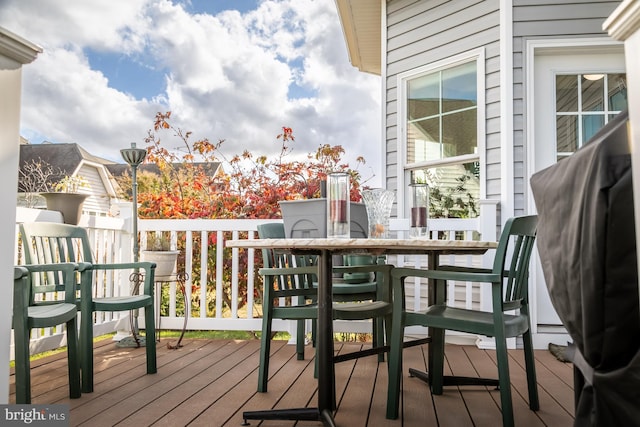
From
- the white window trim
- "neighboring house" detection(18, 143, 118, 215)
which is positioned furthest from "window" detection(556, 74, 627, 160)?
"neighboring house" detection(18, 143, 118, 215)

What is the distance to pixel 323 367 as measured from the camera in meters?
2.13

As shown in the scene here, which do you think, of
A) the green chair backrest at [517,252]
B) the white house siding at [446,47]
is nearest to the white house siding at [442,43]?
the white house siding at [446,47]

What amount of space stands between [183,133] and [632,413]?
6.23 m

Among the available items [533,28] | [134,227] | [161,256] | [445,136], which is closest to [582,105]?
[533,28]

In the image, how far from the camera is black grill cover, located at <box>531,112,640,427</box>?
1074 millimetres

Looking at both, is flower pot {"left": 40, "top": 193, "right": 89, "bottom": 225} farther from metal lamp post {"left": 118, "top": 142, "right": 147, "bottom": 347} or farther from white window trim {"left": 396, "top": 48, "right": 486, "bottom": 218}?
white window trim {"left": 396, "top": 48, "right": 486, "bottom": 218}

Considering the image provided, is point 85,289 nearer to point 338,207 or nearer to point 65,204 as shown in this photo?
point 65,204

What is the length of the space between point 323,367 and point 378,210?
0.71m

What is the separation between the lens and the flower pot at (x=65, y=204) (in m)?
3.48

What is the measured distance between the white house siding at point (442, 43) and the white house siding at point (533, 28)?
14 centimetres

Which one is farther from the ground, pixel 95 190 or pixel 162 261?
pixel 95 190

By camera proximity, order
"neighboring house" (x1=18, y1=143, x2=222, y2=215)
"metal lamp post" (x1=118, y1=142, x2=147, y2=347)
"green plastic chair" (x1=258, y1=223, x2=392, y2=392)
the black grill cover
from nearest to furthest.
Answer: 1. the black grill cover
2. "green plastic chair" (x1=258, y1=223, x2=392, y2=392)
3. "metal lamp post" (x1=118, y1=142, x2=147, y2=347)
4. "neighboring house" (x1=18, y1=143, x2=222, y2=215)

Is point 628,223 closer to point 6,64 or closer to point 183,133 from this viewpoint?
point 6,64

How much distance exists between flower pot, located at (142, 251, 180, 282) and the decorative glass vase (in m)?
2.09
